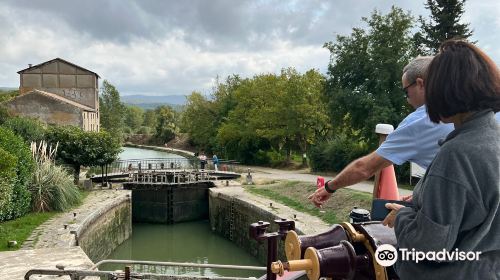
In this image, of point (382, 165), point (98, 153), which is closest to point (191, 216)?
point (98, 153)

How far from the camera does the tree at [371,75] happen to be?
1947cm

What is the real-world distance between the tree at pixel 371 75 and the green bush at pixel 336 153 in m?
0.89

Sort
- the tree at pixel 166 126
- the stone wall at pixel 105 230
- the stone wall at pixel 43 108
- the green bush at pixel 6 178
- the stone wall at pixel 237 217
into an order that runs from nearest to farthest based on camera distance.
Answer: the green bush at pixel 6 178 < the stone wall at pixel 105 230 < the stone wall at pixel 237 217 < the stone wall at pixel 43 108 < the tree at pixel 166 126

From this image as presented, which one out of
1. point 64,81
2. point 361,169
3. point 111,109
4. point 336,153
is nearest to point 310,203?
point 336,153

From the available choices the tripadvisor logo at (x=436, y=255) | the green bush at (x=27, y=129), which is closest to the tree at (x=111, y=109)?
the green bush at (x=27, y=129)

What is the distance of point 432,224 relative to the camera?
4.09 ft

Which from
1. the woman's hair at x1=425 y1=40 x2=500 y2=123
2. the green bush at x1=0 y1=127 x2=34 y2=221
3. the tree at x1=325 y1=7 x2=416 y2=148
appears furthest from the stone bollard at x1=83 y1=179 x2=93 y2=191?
the woman's hair at x1=425 y1=40 x2=500 y2=123

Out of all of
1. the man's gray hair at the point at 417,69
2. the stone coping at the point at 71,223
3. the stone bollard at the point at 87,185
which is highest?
the man's gray hair at the point at 417,69

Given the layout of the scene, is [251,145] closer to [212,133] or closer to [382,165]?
[212,133]

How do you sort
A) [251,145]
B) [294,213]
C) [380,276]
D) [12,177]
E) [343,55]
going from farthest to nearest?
[251,145], [343,55], [294,213], [12,177], [380,276]

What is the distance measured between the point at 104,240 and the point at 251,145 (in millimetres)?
18257

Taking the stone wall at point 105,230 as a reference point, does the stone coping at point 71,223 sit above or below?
above

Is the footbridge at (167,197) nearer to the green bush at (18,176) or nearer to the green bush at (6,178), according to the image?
the green bush at (18,176)

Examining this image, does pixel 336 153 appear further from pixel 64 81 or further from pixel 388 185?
A: pixel 64 81
